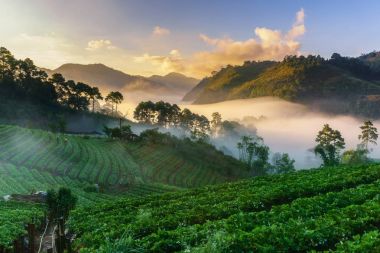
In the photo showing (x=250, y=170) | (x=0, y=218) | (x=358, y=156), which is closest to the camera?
(x=0, y=218)

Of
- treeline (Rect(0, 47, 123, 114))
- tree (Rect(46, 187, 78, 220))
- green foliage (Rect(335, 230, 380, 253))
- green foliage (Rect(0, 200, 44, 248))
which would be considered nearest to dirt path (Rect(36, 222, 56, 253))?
green foliage (Rect(0, 200, 44, 248))

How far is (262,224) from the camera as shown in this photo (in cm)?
2319

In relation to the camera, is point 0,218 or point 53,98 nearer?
point 0,218

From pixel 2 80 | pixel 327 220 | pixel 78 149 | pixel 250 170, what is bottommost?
pixel 250 170

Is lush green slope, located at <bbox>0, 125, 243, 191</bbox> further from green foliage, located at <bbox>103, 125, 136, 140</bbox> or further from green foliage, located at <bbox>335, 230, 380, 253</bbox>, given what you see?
green foliage, located at <bbox>335, 230, 380, 253</bbox>

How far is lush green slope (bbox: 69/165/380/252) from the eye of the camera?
59.9ft

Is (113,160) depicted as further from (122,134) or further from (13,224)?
(13,224)

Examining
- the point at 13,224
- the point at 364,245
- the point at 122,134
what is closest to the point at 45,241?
the point at 13,224

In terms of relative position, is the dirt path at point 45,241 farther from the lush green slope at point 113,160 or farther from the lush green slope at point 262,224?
the lush green slope at point 113,160

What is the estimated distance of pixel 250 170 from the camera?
149 meters

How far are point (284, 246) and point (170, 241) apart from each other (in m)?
6.17

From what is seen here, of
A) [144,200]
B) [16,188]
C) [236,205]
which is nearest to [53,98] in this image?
[16,188]

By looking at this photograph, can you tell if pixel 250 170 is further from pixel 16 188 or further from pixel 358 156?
pixel 16 188

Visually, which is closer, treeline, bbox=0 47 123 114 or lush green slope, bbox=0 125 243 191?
lush green slope, bbox=0 125 243 191
